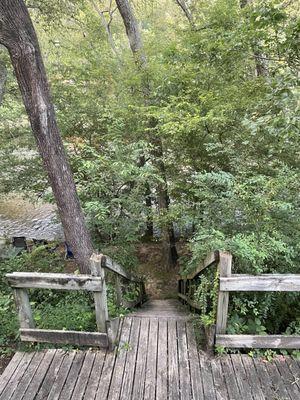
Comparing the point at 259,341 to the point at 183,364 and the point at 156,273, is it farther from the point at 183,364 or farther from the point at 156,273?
the point at 156,273

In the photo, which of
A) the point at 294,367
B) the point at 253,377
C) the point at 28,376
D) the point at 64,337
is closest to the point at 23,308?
the point at 64,337

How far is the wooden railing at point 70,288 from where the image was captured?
286 centimetres

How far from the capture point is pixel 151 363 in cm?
293

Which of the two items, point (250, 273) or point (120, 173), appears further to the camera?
point (120, 173)

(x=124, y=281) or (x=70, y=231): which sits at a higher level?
(x=70, y=231)

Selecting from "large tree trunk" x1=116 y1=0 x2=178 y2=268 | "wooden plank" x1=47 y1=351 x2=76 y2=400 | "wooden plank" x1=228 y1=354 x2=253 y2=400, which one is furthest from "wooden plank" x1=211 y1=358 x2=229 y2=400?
"large tree trunk" x1=116 y1=0 x2=178 y2=268

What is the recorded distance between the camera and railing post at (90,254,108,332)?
9.32 ft

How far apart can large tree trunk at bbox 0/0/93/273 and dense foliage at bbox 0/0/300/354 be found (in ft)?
1.72

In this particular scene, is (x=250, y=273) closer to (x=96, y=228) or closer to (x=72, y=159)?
(x=96, y=228)

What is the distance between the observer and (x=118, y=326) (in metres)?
3.41

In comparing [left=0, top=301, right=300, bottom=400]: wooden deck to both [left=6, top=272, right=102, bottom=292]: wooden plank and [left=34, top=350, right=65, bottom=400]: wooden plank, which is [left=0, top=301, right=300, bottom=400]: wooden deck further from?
[left=6, top=272, right=102, bottom=292]: wooden plank

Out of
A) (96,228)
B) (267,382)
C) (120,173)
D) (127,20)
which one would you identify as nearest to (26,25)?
(120,173)

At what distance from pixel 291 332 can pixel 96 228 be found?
10.2 feet

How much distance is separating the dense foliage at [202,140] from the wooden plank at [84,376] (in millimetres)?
1318
